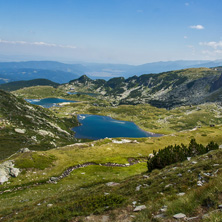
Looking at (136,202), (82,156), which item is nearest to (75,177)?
(82,156)

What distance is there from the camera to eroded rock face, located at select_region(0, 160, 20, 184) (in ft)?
160

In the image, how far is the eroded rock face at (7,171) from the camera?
4881 centimetres

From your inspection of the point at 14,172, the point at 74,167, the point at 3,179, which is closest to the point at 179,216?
the point at 3,179

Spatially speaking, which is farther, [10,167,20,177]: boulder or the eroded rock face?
[10,167,20,177]: boulder

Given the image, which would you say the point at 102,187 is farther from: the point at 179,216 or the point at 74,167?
the point at 74,167

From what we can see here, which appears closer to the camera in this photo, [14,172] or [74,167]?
[14,172]

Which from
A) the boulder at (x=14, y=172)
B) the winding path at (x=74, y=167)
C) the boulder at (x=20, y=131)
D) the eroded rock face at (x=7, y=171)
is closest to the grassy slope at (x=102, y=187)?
the boulder at (x=14, y=172)

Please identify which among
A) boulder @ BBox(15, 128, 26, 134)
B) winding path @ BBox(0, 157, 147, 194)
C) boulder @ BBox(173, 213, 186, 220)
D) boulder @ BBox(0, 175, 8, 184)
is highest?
boulder @ BBox(173, 213, 186, 220)

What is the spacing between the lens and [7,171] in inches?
2030

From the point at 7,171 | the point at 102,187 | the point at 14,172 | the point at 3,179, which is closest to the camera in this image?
the point at 102,187

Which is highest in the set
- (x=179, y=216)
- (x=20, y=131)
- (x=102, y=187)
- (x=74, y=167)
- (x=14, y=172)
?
(x=179, y=216)

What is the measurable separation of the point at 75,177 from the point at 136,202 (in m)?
42.4

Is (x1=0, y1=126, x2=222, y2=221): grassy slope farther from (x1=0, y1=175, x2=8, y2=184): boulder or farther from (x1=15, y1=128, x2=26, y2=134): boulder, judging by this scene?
(x1=15, y1=128, x2=26, y2=134): boulder

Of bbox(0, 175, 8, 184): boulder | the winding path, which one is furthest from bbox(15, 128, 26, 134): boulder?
bbox(0, 175, 8, 184): boulder
